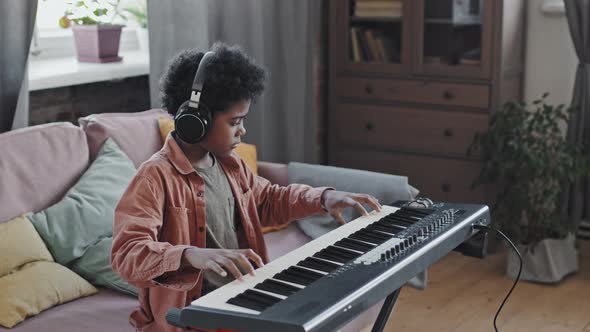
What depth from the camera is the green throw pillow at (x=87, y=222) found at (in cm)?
248

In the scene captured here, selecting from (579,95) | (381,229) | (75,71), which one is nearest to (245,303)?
(381,229)

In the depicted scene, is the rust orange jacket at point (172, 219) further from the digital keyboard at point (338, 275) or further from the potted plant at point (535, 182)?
the potted plant at point (535, 182)

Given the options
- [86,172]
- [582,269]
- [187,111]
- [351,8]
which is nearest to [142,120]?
[86,172]

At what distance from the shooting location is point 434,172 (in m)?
4.06

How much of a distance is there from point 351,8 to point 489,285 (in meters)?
1.50

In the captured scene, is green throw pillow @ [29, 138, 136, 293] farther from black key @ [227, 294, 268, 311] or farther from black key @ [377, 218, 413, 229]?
black key @ [227, 294, 268, 311]

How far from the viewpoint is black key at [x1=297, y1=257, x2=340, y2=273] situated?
1649 millimetres

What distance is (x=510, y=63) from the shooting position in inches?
155

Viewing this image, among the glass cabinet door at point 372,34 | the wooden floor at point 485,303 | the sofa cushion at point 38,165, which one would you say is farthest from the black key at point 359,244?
the glass cabinet door at point 372,34

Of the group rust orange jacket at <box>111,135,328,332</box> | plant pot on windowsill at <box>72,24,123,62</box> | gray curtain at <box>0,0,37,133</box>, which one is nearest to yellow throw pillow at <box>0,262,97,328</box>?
rust orange jacket at <box>111,135,328,332</box>

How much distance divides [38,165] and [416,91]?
2.01 metres

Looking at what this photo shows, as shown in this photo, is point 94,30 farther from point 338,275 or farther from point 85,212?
point 338,275

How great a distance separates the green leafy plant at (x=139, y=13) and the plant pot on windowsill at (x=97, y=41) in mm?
316

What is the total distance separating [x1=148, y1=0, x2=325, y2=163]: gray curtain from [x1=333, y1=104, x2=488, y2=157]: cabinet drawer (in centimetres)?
17
